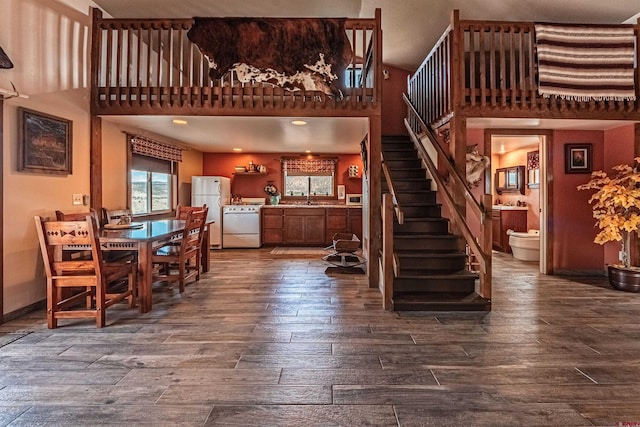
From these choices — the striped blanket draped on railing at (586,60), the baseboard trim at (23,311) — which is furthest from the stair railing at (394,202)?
the baseboard trim at (23,311)

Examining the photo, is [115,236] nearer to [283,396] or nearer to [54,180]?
[54,180]

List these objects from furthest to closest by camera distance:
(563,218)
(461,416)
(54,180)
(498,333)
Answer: (563,218) < (54,180) < (498,333) < (461,416)

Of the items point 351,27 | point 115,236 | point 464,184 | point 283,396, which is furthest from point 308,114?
point 283,396

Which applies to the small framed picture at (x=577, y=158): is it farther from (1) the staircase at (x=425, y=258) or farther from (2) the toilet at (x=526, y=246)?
(1) the staircase at (x=425, y=258)

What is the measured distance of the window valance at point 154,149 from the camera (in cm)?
500

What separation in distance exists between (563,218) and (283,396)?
16.6ft

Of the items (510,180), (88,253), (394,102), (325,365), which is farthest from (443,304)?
(510,180)

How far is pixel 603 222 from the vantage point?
4180 millimetres

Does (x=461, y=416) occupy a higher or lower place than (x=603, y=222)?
lower

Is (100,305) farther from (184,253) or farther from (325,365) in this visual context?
(325,365)

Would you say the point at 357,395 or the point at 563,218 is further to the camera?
the point at 563,218

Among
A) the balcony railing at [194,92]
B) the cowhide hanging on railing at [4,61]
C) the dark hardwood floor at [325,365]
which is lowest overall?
the dark hardwood floor at [325,365]

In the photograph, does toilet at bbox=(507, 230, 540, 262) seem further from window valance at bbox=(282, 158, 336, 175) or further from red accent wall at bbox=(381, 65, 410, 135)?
window valance at bbox=(282, 158, 336, 175)

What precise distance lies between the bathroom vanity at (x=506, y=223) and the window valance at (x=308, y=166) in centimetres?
370
